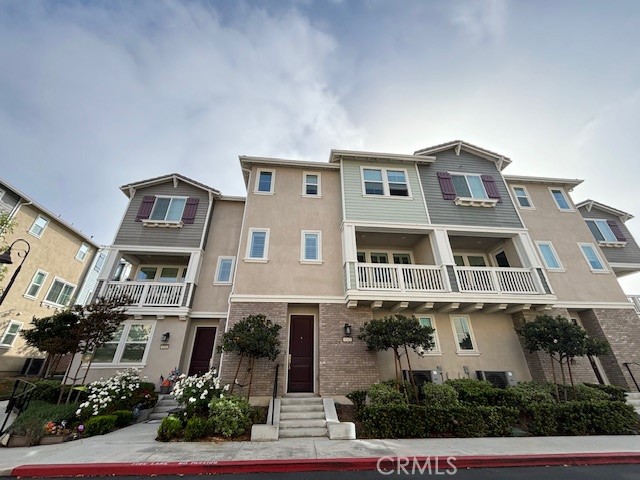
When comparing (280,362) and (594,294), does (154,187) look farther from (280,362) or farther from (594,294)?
(594,294)

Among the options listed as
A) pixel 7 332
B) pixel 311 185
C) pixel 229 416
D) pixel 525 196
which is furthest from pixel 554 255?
pixel 7 332

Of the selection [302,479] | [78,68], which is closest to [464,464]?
[302,479]

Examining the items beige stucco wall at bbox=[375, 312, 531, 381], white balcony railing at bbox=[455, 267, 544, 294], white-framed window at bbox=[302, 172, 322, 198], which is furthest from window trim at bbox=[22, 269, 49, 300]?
white balcony railing at bbox=[455, 267, 544, 294]

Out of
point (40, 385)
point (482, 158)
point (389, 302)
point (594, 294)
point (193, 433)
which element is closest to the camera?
point (193, 433)

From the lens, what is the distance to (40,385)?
8.83m

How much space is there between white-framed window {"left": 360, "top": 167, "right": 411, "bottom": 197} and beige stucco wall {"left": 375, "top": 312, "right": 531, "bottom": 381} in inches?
225

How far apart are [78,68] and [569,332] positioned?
65.0ft

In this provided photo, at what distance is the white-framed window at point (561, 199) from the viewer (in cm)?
1435

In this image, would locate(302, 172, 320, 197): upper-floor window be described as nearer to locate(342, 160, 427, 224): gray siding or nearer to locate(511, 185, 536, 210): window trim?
locate(342, 160, 427, 224): gray siding

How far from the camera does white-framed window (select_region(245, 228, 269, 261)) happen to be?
10.9 m

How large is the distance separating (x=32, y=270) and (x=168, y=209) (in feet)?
35.8

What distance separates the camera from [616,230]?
49.9 feet

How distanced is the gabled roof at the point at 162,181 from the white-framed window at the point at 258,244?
14.9ft

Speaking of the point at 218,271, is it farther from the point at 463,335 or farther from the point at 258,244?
the point at 463,335
